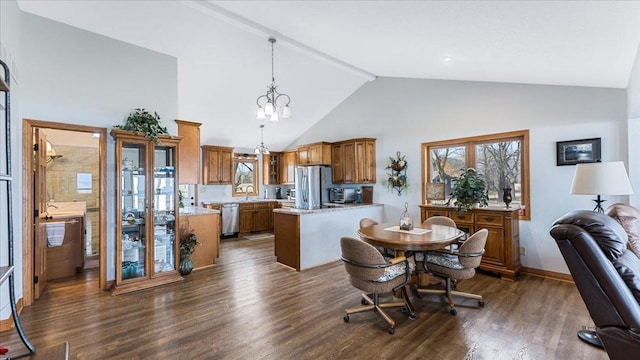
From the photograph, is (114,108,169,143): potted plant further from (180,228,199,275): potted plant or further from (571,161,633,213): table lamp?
(571,161,633,213): table lamp

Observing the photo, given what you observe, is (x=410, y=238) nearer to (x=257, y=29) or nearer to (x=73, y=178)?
(x=257, y=29)

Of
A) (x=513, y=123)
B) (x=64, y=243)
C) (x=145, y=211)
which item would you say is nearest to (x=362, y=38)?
(x=513, y=123)

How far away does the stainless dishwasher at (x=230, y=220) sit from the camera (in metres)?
6.84

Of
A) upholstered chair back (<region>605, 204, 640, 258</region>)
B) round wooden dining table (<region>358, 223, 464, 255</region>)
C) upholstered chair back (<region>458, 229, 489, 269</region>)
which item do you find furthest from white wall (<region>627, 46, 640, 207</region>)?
round wooden dining table (<region>358, 223, 464, 255</region>)

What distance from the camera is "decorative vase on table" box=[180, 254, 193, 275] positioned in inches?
159

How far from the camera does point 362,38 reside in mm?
3232

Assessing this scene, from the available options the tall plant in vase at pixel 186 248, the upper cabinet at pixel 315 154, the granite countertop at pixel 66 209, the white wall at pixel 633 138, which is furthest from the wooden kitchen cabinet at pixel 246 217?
the white wall at pixel 633 138

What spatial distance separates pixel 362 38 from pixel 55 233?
4768mm

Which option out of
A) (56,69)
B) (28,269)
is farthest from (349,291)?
(56,69)

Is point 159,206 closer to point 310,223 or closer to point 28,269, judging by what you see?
point 28,269

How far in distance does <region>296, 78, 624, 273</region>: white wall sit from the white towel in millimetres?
5208

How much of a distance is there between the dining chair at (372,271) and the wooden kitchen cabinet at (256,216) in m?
4.91

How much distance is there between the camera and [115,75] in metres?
3.66

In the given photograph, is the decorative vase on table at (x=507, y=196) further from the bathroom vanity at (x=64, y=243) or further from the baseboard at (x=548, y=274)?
the bathroom vanity at (x=64, y=243)
